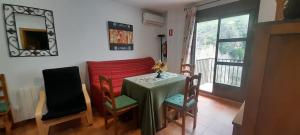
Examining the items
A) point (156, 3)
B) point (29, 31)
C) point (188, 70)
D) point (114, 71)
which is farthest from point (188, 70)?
point (29, 31)

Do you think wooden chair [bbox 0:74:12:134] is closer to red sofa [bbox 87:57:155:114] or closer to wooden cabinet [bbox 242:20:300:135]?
red sofa [bbox 87:57:155:114]

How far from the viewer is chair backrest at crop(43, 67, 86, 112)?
83.4 inches

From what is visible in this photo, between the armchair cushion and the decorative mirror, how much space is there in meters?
0.50

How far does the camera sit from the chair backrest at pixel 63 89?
2.12m

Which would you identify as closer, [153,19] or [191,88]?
[191,88]

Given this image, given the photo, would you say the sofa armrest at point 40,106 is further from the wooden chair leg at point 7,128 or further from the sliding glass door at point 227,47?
the sliding glass door at point 227,47

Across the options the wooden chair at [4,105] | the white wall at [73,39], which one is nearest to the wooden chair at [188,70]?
the white wall at [73,39]

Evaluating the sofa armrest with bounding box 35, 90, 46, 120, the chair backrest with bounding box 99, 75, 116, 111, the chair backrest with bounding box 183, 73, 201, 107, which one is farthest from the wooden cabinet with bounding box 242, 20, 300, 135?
the sofa armrest with bounding box 35, 90, 46, 120

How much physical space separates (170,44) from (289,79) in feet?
12.0

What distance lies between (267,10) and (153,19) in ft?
8.65

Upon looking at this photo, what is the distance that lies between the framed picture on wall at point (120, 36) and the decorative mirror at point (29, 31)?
1165 millimetres

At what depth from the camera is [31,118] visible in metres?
2.31

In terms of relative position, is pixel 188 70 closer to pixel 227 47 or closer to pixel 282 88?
pixel 227 47

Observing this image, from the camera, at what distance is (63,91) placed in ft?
7.34
